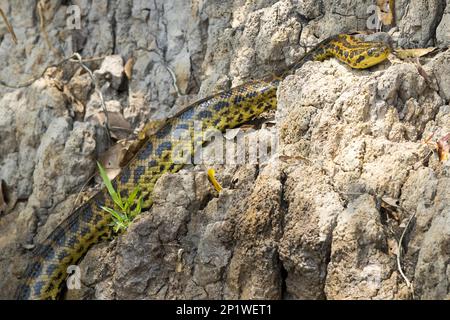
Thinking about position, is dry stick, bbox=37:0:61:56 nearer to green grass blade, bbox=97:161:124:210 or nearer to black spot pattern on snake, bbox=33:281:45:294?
green grass blade, bbox=97:161:124:210

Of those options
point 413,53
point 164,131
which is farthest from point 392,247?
point 164,131

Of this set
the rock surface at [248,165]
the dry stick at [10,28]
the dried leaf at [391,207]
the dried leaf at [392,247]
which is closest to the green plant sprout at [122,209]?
the rock surface at [248,165]

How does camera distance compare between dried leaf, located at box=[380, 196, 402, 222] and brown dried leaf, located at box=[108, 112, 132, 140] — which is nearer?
dried leaf, located at box=[380, 196, 402, 222]

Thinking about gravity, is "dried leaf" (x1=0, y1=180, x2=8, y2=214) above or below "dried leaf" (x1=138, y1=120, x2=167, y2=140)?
below

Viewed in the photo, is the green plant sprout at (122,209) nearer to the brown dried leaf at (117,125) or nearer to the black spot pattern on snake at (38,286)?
the black spot pattern on snake at (38,286)

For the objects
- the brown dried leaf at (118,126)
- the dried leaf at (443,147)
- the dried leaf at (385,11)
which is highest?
the dried leaf at (385,11)

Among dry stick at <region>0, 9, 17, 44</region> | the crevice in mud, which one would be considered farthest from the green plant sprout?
dry stick at <region>0, 9, 17, 44</region>

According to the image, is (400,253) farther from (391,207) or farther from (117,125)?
(117,125)
